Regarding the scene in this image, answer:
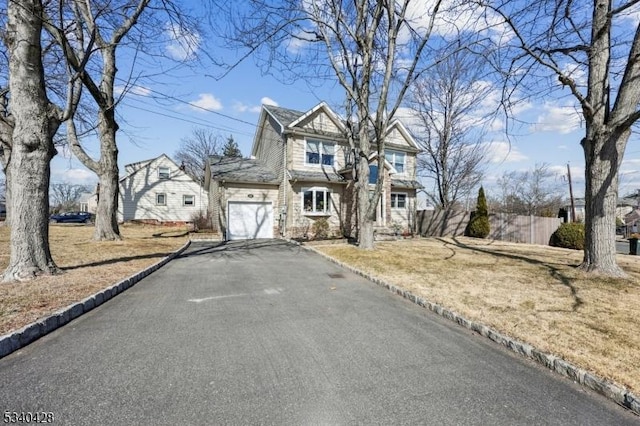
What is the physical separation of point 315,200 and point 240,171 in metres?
4.65

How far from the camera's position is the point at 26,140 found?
5.95 m

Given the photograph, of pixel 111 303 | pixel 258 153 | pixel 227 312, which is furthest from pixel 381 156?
pixel 258 153

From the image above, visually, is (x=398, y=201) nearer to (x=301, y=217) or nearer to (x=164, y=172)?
(x=301, y=217)

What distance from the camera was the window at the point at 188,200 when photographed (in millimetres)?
29234

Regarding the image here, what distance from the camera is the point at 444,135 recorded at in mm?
22719

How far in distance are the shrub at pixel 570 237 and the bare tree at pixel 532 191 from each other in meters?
22.0

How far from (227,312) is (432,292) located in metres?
3.91

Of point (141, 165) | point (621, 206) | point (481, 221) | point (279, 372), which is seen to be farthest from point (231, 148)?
point (621, 206)

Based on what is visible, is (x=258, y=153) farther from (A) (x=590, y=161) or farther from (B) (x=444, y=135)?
(A) (x=590, y=161)

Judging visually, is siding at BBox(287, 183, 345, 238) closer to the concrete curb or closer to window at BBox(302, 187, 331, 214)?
window at BBox(302, 187, 331, 214)

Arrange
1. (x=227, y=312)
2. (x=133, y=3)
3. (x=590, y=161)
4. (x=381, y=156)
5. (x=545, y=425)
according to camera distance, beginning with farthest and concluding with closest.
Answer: (x=381, y=156) < (x=133, y=3) < (x=590, y=161) < (x=227, y=312) < (x=545, y=425)

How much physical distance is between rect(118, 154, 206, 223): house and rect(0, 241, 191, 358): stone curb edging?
72.8 ft

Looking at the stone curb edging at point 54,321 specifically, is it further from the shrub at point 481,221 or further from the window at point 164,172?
the window at point 164,172

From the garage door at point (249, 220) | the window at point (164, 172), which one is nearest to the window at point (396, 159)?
the garage door at point (249, 220)
